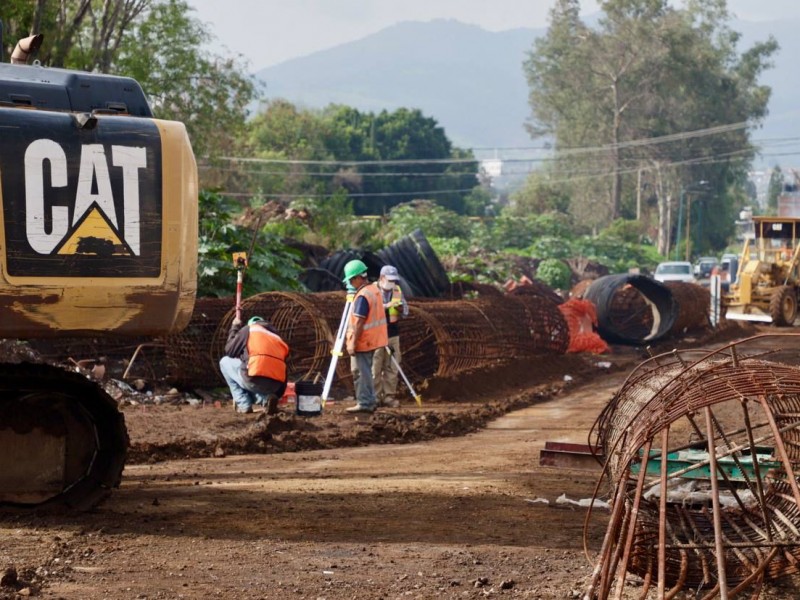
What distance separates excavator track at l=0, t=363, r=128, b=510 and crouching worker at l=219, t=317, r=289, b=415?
5.31m

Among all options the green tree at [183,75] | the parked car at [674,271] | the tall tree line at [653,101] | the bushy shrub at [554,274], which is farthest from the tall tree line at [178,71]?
the tall tree line at [653,101]

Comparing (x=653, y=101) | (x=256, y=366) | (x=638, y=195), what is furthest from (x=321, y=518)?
(x=638, y=195)

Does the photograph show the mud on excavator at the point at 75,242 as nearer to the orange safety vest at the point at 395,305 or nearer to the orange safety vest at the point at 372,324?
the orange safety vest at the point at 372,324

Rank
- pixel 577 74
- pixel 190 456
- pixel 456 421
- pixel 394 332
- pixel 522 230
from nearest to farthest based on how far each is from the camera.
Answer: pixel 190 456, pixel 456 421, pixel 394 332, pixel 522 230, pixel 577 74

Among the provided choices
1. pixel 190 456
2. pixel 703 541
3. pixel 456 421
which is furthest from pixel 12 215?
pixel 456 421

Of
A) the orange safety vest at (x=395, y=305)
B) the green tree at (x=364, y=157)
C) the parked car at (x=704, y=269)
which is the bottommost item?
the parked car at (x=704, y=269)

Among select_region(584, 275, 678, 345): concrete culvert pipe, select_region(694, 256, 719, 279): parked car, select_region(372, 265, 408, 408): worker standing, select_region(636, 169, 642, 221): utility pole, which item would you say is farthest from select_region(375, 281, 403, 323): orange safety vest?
select_region(636, 169, 642, 221): utility pole

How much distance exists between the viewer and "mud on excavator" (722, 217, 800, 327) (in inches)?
1277

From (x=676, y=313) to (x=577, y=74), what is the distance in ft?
197

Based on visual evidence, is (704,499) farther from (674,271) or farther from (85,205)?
(674,271)

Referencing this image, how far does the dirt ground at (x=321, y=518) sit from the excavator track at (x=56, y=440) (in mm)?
180

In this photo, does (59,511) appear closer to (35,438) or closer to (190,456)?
(35,438)

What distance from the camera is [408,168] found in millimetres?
88312

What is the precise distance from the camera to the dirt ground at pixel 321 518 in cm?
720
